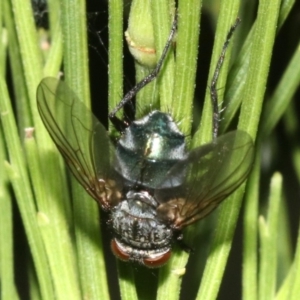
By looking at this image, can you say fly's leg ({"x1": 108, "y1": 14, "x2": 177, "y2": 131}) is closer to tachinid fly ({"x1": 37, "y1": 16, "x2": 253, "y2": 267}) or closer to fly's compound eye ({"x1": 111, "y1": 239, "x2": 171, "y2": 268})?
tachinid fly ({"x1": 37, "y1": 16, "x2": 253, "y2": 267})

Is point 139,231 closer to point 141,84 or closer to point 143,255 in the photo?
point 143,255

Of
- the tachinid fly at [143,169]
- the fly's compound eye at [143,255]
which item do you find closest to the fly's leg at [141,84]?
the tachinid fly at [143,169]

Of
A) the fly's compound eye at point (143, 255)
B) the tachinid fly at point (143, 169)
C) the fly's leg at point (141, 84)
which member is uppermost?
the fly's leg at point (141, 84)

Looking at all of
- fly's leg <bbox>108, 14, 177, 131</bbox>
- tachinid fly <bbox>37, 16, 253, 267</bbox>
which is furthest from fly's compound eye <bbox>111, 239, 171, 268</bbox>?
fly's leg <bbox>108, 14, 177, 131</bbox>

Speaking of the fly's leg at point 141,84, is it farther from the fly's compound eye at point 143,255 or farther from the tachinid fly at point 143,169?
the fly's compound eye at point 143,255

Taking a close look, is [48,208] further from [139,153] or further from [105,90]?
[105,90]
